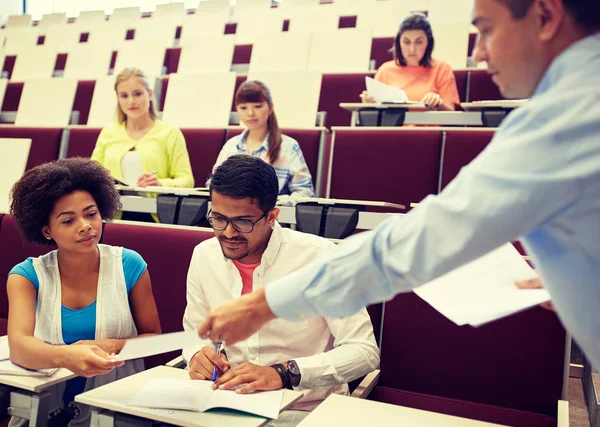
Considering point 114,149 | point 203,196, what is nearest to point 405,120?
point 203,196

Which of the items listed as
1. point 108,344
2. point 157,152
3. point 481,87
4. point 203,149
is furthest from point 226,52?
point 108,344

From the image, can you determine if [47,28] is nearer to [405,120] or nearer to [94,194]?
[405,120]

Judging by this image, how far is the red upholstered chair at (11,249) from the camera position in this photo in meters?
1.03

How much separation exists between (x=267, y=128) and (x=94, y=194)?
70 cm

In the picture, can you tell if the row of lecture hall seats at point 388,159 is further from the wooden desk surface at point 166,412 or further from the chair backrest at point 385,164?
the wooden desk surface at point 166,412

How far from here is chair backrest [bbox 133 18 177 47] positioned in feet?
9.20

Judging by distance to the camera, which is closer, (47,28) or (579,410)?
(579,410)

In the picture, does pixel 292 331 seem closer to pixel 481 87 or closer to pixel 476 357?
pixel 476 357

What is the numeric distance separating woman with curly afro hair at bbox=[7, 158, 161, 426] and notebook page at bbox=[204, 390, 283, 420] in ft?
0.75

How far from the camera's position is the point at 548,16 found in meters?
0.30

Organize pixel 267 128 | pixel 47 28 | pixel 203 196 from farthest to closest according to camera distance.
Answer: pixel 47 28, pixel 267 128, pixel 203 196

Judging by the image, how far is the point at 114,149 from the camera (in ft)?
5.06

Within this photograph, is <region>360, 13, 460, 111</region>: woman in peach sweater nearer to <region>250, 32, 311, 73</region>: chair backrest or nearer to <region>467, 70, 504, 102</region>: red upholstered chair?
<region>467, 70, 504, 102</region>: red upholstered chair

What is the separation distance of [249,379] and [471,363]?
316mm
